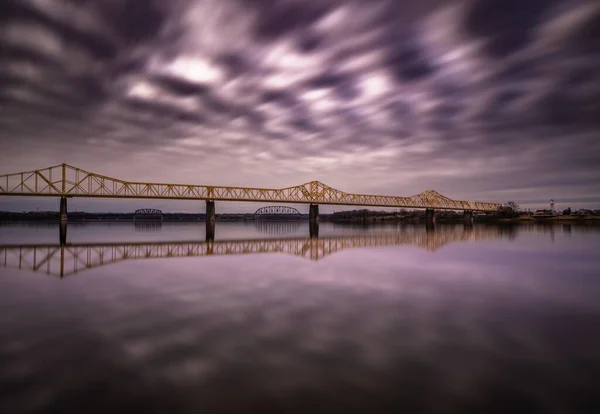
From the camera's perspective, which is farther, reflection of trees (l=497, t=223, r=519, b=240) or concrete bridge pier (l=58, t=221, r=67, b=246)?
reflection of trees (l=497, t=223, r=519, b=240)

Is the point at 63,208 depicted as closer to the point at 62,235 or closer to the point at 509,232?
the point at 62,235

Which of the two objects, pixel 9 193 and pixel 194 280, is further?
pixel 9 193

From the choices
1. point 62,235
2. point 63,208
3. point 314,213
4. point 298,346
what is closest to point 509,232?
point 298,346

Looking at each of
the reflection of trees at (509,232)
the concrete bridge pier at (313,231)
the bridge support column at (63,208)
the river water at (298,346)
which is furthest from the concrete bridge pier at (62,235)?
the reflection of trees at (509,232)

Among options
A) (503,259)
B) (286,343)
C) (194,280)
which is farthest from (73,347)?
(503,259)

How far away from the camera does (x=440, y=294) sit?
13383 millimetres

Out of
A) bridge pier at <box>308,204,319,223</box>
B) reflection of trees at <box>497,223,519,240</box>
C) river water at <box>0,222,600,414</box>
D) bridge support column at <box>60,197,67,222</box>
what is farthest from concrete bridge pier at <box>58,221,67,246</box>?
bridge pier at <box>308,204,319,223</box>

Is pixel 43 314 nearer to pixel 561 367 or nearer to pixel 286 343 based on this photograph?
pixel 286 343

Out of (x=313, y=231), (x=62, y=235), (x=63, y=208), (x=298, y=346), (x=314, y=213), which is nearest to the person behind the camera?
(x=298, y=346)

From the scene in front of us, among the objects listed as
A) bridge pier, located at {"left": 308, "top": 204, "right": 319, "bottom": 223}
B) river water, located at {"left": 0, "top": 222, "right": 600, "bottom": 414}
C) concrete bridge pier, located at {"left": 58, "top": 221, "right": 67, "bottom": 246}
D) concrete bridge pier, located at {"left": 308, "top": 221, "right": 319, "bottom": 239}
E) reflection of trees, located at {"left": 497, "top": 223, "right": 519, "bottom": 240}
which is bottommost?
concrete bridge pier, located at {"left": 308, "top": 221, "right": 319, "bottom": 239}

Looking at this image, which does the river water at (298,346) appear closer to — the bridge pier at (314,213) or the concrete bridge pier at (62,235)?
the concrete bridge pier at (62,235)

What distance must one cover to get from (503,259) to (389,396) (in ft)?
80.5

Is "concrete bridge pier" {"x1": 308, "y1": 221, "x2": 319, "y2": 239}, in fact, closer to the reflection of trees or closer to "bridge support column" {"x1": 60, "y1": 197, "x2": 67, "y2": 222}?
the reflection of trees

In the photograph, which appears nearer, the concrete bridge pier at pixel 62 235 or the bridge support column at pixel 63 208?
the concrete bridge pier at pixel 62 235
